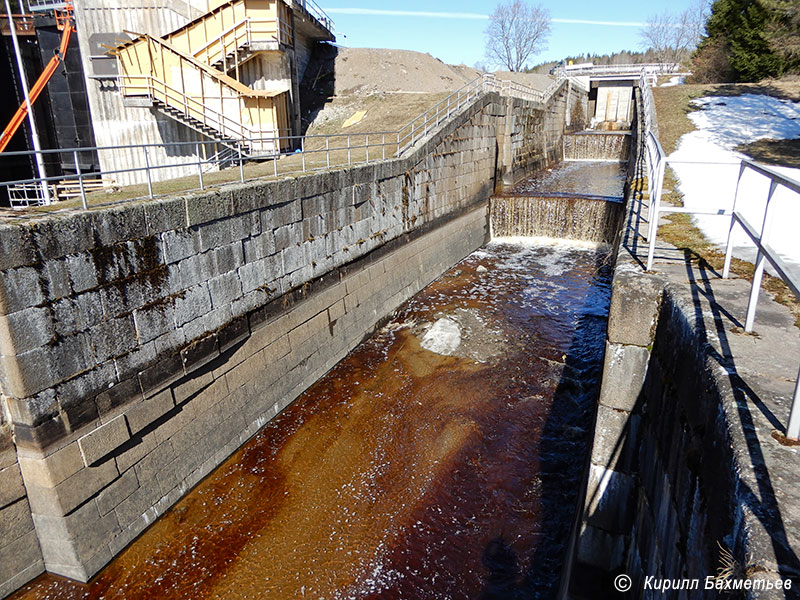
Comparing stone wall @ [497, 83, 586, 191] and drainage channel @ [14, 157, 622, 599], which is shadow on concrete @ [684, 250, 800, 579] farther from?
stone wall @ [497, 83, 586, 191]

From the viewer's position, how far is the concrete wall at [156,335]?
5742 millimetres

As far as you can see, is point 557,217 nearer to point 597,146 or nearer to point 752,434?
point 597,146

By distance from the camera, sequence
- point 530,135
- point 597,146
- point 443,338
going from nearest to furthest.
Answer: point 443,338 < point 530,135 < point 597,146

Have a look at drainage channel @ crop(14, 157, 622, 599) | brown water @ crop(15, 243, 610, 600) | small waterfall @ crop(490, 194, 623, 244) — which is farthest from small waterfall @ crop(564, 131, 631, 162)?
brown water @ crop(15, 243, 610, 600)

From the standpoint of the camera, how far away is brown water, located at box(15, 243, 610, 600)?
6.36m

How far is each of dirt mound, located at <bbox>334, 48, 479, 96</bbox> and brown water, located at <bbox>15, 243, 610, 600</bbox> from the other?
64.3 feet

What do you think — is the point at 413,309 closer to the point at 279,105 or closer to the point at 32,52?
the point at 279,105

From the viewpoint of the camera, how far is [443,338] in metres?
12.3

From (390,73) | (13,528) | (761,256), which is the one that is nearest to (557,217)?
(390,73)

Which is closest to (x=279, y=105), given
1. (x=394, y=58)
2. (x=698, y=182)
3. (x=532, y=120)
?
(x=698, y=182)

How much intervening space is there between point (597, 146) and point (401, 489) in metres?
31.9

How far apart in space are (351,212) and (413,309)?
3586 millimetres

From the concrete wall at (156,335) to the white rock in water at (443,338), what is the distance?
69.1 inches

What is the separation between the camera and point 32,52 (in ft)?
73.4
